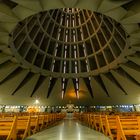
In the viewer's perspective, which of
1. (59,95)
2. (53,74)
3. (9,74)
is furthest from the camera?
(59,95)

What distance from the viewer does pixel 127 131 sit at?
4.61m

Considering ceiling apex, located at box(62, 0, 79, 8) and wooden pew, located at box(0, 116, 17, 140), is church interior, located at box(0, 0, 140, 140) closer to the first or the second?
ceiling apex, located at box(62, 0, 79, 8)

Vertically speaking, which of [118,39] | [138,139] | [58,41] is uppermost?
[58,41]

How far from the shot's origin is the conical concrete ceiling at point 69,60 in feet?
72.9

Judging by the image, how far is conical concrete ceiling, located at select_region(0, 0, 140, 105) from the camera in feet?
72.9

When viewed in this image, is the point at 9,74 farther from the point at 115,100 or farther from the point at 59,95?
the point at 115,100

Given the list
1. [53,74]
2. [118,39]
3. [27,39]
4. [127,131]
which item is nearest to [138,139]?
[127,131]

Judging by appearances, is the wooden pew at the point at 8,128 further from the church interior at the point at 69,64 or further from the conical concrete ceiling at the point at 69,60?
the conical concrete ceiling at the point at 69,60

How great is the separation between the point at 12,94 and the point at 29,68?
5.72 m

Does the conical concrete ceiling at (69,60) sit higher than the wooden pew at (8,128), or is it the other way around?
the conical concrete ceiling at (69,60)

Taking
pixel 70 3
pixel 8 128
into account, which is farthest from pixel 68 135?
pixel 70 3

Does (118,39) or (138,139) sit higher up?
(118,39)

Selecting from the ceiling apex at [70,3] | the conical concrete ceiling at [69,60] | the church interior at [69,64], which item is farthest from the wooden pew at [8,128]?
the conical concrete ceiling at [69,60]

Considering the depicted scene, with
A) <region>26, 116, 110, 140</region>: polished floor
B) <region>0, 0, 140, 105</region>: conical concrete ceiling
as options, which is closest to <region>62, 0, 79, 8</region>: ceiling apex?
<region>0, 0, 140, 105</region>: conical concrete ceiling
